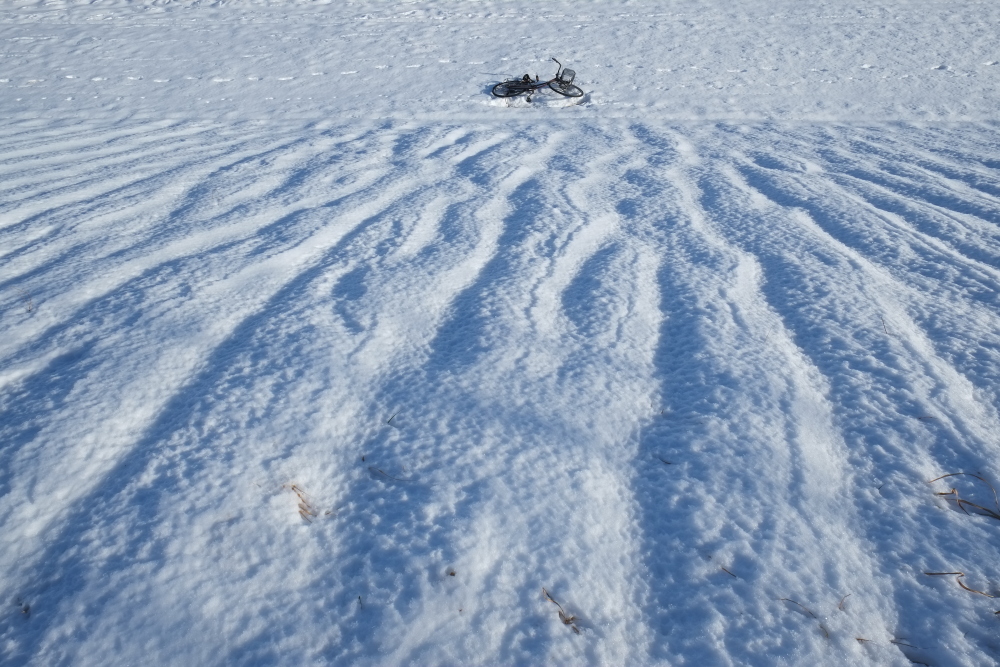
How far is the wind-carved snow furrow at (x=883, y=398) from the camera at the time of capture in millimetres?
843

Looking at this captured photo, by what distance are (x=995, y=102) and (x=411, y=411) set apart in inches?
156

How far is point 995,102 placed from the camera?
323cm

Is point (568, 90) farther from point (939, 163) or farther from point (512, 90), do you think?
point (939, 163)

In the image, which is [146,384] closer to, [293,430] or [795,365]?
[293,430]

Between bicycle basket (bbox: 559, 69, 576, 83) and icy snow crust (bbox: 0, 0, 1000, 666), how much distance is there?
1.11 meters

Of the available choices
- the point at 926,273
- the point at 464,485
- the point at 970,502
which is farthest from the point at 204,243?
the point at 926,273

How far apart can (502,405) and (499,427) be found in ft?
0.21

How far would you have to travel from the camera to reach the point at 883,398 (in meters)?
1.10

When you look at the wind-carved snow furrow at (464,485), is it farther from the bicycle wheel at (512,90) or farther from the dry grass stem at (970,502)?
the bicycle wheel at (512,90)

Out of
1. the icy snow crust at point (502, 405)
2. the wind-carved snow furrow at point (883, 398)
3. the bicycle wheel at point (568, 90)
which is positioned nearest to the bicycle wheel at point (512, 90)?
the bicycle wheel at point (568, 90)

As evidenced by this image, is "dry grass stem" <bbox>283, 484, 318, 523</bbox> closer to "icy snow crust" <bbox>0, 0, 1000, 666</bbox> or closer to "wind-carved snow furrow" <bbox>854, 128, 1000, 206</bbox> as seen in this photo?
"icy snow crust" <bbox>0, 0, 1000, 666</bbox>

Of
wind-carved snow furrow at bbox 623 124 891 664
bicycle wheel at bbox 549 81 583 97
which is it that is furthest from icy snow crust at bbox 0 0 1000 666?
bicycle wheel at bbox 549 81 583 97

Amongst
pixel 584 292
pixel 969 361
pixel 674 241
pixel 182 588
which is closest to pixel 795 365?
pixel 969 361

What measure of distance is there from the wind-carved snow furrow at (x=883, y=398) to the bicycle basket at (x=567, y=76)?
2248 mm
